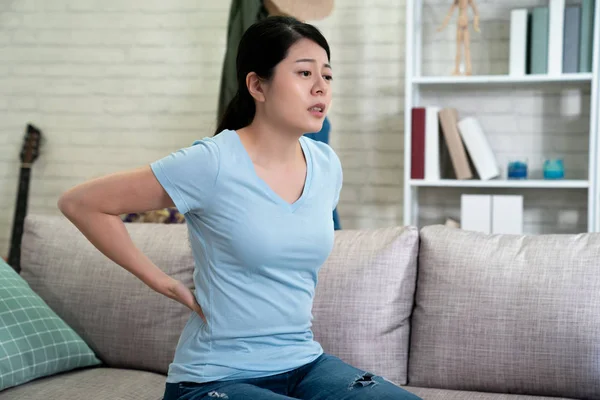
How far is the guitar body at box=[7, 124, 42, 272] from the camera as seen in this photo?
3.96 metres

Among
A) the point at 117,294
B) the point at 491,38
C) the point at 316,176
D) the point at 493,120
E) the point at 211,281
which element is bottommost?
the point at 117,294

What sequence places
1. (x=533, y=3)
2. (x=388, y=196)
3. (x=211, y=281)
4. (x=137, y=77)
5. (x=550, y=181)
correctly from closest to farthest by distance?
(x=211, y=281) → (x=550, y=181) → (x=533, y=3) → (x=388, y=196) → (x=137, y=77)

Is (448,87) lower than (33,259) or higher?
higher

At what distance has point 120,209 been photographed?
160cm

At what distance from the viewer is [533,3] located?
3.61m

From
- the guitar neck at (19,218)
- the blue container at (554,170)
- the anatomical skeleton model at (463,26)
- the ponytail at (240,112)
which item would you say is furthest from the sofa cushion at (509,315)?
the guitar neck at (19,218)

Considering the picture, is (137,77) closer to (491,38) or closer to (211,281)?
(491,38)

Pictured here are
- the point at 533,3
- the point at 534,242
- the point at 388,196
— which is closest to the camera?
the point at 534,242

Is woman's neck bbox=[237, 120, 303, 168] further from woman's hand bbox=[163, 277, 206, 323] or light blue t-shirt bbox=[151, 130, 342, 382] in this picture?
woman's hand bbox=[163, 277, 206, 323]

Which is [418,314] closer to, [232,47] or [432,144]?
[432,144]

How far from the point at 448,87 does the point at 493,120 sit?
268 millimetres

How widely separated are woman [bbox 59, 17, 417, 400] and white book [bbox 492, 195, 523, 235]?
1905mm

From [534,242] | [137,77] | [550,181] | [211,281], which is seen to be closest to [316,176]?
[211,281]

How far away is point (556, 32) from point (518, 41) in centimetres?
16
